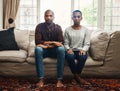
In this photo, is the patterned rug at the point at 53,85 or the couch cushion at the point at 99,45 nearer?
the patterned rug at the point at 53,85

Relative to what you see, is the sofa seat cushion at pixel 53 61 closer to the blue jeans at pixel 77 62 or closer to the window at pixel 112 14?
the blue jeans at pixel 77 62

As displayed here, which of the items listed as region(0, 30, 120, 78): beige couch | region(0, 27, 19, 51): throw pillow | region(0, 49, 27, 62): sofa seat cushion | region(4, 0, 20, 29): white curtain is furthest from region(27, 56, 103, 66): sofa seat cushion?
region(4, 0, 20, 29): white curtain

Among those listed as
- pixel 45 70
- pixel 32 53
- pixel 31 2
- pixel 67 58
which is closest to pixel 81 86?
pixel 67 58

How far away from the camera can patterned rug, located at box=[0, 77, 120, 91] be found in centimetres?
300

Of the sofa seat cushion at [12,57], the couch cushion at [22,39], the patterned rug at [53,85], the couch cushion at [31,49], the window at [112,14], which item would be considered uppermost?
the window at [112,14]

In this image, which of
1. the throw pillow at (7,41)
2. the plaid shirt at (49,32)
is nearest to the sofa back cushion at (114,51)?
the plaid shirt at (49,32)

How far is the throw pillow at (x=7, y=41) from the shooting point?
385 cm

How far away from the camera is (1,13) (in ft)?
16.0

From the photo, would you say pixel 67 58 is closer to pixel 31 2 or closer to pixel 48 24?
pixel 48 24

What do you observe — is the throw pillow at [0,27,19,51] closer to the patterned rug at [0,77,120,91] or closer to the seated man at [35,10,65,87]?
the patterned rug at [0,77,120,91]

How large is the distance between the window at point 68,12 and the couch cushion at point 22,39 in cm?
114

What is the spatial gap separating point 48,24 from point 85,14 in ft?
6.30

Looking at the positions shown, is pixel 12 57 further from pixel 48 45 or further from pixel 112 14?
pixel 112 14

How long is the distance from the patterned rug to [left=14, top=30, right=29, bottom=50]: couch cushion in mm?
674
